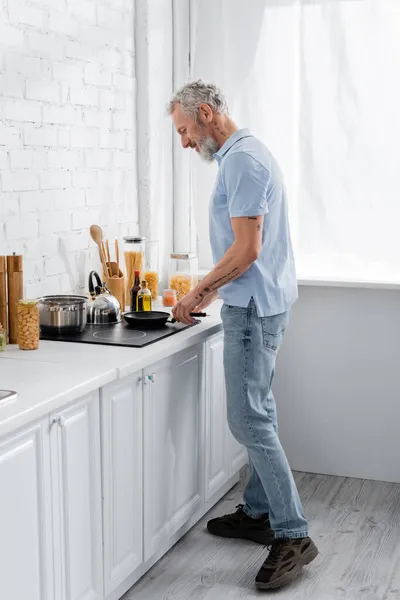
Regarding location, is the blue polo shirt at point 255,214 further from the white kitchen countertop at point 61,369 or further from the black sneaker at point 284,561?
the black sneaker at point 284,561

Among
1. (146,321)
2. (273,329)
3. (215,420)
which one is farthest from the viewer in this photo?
(215,420)

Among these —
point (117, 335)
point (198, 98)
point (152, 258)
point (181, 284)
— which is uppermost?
point (198, 98)

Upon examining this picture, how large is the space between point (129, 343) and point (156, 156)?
1.42m

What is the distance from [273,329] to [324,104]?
1.41 m

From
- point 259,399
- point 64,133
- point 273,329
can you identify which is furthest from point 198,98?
point 259,399

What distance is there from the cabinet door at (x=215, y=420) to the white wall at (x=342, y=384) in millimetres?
616

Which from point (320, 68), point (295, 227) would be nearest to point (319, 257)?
point (295, 227)

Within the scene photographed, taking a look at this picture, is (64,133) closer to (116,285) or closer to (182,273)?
(116,285)

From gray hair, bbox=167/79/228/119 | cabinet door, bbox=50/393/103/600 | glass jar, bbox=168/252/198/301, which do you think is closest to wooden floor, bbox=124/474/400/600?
cabinet door, bbox=50/393/103/600

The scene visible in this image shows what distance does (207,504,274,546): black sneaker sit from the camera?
3375mm

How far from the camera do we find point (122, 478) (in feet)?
8.98

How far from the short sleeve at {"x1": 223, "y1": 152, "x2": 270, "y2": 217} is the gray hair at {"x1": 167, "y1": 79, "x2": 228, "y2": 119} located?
280 mm

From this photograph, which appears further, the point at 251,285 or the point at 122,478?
the point at 251,285

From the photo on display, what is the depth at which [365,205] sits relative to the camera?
12.9ft
